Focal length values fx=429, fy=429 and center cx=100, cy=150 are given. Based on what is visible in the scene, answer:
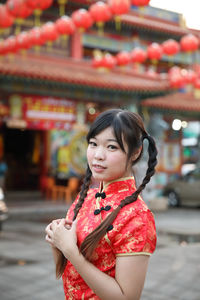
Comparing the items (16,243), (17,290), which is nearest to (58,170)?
(16,243)

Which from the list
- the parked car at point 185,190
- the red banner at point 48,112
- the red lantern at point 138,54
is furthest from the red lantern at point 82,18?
the parked car at point 185,190

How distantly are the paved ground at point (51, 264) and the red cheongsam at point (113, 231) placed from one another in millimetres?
3212

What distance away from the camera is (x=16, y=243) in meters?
7.93

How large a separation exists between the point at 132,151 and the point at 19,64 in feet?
42.2

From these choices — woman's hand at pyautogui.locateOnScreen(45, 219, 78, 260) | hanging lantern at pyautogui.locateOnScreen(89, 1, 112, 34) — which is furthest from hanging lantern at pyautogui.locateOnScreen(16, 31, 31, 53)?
woman's hand at pyautogui.locateOnScreen(45, 219, 78, 260)

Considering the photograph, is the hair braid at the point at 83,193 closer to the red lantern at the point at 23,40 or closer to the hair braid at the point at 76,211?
the hair braid at the point at 76,211

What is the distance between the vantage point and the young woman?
144 centimetres

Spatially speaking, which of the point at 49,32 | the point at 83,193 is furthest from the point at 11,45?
the point at 83,193

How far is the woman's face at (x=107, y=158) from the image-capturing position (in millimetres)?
1583

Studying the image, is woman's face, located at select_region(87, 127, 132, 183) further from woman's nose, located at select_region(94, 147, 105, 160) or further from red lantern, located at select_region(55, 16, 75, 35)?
red lantern, located at select_region(55, 16, 75, 35)

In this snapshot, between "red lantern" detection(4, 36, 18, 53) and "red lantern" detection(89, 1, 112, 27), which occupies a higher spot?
"red lantern" detection(89, 1, 112, 27)

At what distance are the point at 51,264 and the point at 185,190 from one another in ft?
33.8

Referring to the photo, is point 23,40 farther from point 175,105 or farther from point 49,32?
point 175,105

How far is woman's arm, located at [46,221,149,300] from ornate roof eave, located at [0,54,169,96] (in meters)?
11.6
